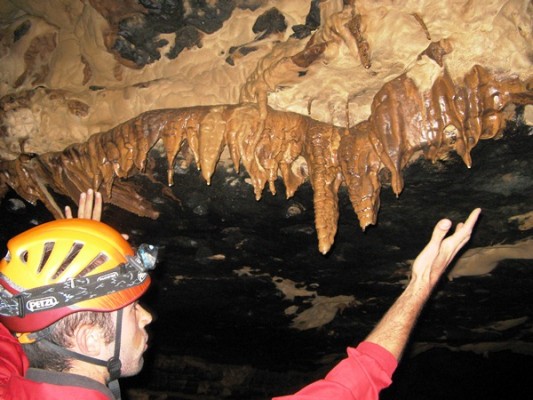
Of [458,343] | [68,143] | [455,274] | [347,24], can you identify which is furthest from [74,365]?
[458,343]

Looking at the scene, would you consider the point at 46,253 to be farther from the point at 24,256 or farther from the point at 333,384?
the point at 333,384

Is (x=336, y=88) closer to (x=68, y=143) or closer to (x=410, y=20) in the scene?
(x=410, y=20)

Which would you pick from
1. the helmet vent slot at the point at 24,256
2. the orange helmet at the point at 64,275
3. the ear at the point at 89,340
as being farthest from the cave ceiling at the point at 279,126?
the ear at the point at 89,340

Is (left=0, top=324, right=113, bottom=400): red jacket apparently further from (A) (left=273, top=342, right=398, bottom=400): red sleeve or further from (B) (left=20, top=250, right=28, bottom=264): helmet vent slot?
(A) (left=273, top=342, right=398, bottom=400): red sleeve

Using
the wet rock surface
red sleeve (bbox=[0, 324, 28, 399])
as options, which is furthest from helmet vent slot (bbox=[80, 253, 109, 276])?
the wet rock surface

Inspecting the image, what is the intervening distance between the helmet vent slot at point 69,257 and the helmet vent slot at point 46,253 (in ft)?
0.25

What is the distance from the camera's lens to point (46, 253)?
71.9 inches

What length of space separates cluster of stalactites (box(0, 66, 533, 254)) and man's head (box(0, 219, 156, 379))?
165 centimetres

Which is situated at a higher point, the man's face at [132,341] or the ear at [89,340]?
the ear at [89,340]

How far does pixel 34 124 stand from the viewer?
4.30m

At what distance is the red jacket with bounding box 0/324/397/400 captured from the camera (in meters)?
1.35

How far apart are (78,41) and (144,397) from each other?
876 cm

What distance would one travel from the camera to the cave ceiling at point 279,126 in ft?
9.68

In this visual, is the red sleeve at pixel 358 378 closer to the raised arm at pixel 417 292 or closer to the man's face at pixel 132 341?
the raised arm at pixel 417 292
